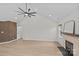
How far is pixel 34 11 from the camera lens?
582 centimetres

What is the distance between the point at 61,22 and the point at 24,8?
1.90 m

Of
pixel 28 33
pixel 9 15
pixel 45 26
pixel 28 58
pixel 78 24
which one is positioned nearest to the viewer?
pixel 28 58

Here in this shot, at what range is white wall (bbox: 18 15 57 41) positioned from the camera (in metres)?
6.14

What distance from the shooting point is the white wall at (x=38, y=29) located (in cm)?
614

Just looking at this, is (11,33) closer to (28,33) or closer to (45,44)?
(28,33)

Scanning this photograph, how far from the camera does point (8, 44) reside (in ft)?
22.0

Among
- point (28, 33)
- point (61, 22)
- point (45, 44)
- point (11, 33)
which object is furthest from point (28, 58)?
point (28, 33)

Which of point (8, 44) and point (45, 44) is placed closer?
point (45, 44)

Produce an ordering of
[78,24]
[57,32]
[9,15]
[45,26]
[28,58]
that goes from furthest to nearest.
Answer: [45,26], [57,32], [9,15], [78,24], [28,58]

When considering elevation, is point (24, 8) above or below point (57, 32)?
above

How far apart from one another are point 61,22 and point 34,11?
Answer: 1.42 meters

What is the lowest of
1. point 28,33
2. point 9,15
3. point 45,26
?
point 28,33

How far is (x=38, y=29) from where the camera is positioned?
714cm

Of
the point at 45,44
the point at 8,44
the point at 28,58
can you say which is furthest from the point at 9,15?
the point at 28,58
